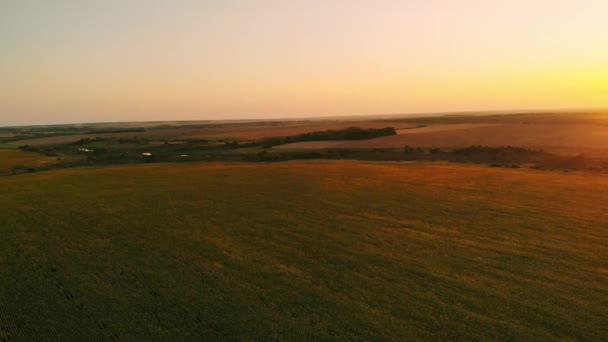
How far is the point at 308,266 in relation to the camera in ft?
43.2

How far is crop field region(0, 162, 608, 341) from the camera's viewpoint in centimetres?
953

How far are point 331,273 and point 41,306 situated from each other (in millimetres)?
7718

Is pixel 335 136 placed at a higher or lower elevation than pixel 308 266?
higher

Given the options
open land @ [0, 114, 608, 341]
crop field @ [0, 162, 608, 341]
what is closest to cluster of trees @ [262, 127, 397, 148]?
open land @ [0, 114, 608, 341]

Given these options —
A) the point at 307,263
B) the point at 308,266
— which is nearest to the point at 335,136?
the point at 307,263

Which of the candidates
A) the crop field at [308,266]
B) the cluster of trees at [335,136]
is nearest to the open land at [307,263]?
the crop field at [308,266]

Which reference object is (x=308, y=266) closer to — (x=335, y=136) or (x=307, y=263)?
(x=307, y=263)

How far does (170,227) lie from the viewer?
18.1 m

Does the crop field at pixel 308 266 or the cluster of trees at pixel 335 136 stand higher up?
the cluster of trees at pixel 335 136

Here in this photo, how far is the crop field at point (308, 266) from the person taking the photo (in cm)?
953

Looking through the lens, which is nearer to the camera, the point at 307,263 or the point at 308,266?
the point at 308,266

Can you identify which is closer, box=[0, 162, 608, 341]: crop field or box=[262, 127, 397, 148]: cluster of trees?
box=[0, 162, 608, 341]: crop field

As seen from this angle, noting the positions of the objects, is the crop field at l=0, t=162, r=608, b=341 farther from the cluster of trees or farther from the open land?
the cluster of trees

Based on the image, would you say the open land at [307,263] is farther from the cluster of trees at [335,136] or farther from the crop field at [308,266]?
the cluster of trees at [335,136]
